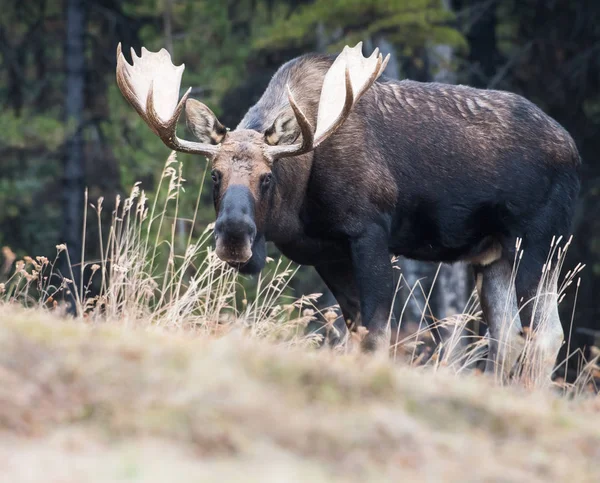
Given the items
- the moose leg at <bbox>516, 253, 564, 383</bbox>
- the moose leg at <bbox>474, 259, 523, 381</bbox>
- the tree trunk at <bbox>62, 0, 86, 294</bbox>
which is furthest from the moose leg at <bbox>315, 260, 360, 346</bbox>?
the tree trunk at <bbox>62, 0, 86, 294</bbox>

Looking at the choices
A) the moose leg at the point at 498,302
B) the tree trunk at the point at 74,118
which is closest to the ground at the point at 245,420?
the moose leg at the point at 498,302

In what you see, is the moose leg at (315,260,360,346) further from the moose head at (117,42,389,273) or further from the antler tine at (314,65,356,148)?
the antler tine at (314,65,356,148)

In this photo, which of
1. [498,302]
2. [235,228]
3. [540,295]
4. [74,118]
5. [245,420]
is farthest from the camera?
[74,118]

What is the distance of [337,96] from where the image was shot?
814 cm

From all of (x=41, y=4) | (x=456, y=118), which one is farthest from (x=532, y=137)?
(x=41, y=4)

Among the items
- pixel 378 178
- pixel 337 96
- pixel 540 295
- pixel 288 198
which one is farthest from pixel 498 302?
pixel 337 96

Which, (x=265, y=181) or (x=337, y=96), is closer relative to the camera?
(x=265, y=181)

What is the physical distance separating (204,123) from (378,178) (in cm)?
128

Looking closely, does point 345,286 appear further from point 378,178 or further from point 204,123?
point 204,123

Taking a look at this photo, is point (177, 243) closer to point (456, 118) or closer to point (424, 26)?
point (424, 26)

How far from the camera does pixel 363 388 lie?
490cm

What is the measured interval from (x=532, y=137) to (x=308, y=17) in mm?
8014

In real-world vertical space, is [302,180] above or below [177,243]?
above

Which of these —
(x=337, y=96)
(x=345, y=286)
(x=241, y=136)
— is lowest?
(x=345, y=286)
